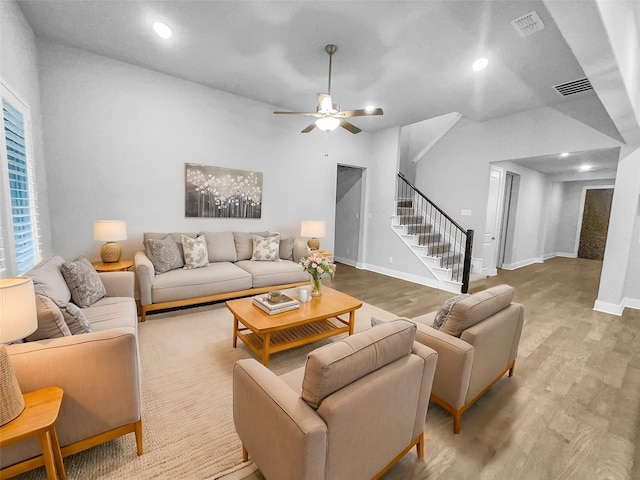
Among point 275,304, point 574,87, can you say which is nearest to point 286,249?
point 275,304

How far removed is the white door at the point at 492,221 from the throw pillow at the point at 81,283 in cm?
651

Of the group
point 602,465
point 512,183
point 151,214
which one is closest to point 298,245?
point 151,214

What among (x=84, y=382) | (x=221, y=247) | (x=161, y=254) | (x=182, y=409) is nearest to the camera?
(x=84, y=382)

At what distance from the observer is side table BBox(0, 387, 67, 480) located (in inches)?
43.2

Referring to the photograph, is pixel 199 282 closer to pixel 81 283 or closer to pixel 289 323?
pixel 81 283

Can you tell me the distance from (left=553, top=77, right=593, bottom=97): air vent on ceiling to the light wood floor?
125 inches

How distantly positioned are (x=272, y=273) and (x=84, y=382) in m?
2.78

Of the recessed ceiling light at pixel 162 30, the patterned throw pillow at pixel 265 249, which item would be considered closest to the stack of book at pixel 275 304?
the patterned throw pillow at pixel 265 249

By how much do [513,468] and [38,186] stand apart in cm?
485

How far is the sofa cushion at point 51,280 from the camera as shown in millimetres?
1947

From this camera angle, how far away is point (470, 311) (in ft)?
5.95

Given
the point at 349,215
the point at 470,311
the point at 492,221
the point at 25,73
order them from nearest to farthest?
the point at 470,311 < the point at 25,73 < the point at 492,221 < the point at 349,215

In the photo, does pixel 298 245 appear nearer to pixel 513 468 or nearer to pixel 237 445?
pixel 237 445

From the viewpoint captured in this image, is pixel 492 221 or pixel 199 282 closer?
pixel 199 282
